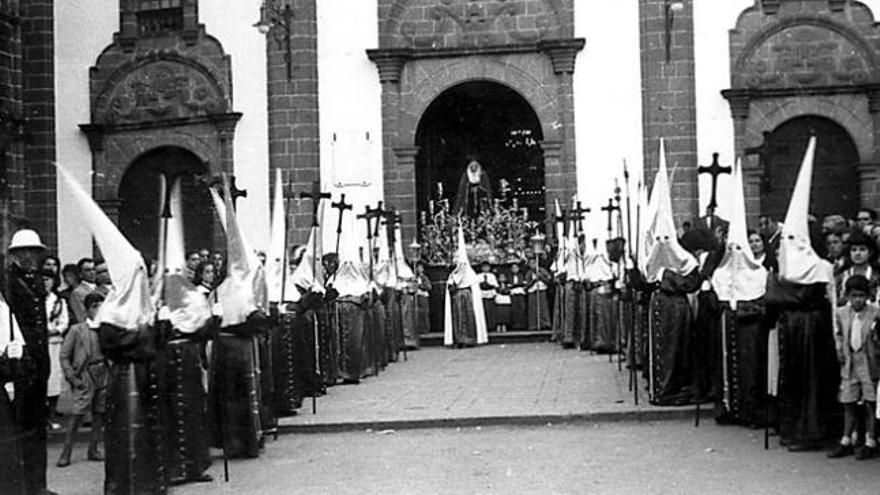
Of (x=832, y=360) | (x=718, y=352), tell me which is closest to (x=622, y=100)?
(x=718, y=352)

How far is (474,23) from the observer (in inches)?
973

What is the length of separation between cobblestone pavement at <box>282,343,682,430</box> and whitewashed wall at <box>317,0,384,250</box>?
5723 mm

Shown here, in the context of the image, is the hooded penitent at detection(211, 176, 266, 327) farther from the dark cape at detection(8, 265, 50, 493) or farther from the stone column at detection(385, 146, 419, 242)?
→ the stone column at detection(385, 146, 419, 242)

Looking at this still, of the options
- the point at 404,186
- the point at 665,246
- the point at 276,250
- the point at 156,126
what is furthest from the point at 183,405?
the point at 156,126

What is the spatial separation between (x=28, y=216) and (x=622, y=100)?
11.5 m

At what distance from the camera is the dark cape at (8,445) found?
8.27 meters

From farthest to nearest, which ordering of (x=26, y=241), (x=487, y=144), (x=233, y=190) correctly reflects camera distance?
(x=487, y=144), (x=233, y=190), (x=26, y=241)

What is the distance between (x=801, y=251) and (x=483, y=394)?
17.5ft

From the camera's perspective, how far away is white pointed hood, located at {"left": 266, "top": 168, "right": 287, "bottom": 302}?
12203 mm

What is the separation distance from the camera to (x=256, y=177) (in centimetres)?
2486

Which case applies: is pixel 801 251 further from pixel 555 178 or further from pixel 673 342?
pixel 555 178

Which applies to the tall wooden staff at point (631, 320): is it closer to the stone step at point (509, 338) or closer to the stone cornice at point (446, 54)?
the stone step at point (509, 338)

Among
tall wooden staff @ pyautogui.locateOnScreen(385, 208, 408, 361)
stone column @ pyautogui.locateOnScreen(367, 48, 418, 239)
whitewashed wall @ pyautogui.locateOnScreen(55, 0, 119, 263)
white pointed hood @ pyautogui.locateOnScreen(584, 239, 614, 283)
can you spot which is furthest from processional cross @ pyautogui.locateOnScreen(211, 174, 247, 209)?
white pointed hood @ pyautogui.locateOnScreen(584, 239, 614, 283)

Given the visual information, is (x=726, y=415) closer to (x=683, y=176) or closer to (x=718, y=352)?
(x=718, y=352)
